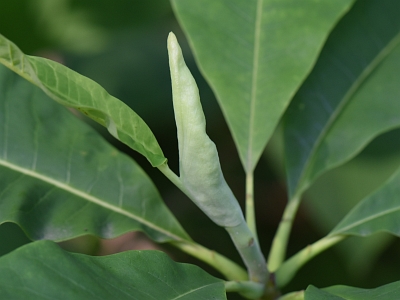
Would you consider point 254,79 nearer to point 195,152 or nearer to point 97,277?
point 195,152

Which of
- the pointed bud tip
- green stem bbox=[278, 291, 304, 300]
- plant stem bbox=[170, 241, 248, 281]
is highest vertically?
the pointed bud tip

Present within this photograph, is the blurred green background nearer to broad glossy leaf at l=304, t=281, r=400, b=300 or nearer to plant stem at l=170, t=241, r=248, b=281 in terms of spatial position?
plant stem at l=170, t=241, r=248, b=281

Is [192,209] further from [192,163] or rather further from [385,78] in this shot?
[192,163]

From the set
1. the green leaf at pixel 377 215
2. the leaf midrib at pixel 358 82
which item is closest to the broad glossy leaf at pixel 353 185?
the leaf midrib at pixel 358 82

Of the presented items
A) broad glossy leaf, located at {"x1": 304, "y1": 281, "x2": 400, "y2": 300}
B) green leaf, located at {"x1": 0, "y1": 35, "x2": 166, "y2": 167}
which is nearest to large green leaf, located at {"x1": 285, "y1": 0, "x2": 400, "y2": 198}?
broad glossy leaf, located at {"x1": 304, "y1": 281, "x2": 400, "y2": 300}

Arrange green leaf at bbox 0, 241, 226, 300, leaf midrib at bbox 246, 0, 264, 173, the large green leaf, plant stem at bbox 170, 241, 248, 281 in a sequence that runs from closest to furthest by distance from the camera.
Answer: green leaf at bbox 0, 241, 226, 300 → plant stem at bbox 170, 241, 248, 281 → leaf midrib at bbox 246, 0, 264, 173 → the large green leaf

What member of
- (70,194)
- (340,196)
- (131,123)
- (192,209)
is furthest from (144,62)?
(131,123)

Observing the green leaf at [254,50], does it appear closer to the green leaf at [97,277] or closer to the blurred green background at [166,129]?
the green leaf at [97,277]
